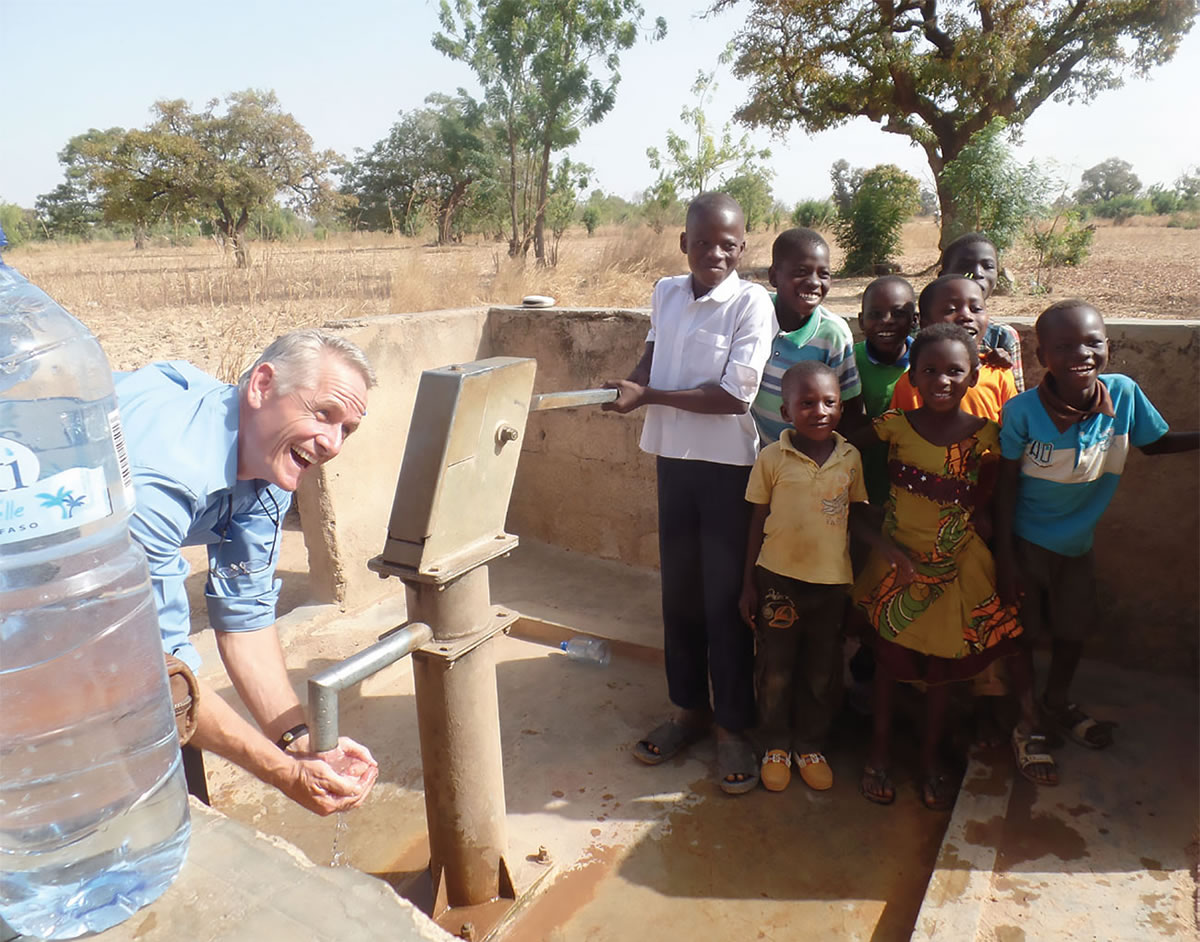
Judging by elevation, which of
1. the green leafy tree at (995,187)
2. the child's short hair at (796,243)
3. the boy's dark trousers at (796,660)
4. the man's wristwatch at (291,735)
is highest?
the green leafy tree at (995,187)

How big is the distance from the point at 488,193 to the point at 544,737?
19.6 metres

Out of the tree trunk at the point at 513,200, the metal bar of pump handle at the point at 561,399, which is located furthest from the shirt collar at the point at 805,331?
the tree trunk at the point at 513,200

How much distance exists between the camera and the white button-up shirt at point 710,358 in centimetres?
237

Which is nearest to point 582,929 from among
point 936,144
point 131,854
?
point 131,854

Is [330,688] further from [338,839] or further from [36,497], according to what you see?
[338,839]

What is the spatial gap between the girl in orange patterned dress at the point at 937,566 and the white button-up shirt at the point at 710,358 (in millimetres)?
397

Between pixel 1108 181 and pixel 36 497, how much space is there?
6203 cm

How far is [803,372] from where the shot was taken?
2.33 meters

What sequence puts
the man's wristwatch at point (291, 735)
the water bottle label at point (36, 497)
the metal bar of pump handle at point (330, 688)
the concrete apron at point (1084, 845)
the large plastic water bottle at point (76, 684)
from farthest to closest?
the concrete apron at point (1084, 845), the man's wristwatch at point (291, 735), the metal bar of pump handle at point (330, 688), the large plastic water bottle at point (76, 684), the water bottle label at point (36, 497)

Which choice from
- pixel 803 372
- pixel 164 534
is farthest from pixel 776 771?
pixel 164 534

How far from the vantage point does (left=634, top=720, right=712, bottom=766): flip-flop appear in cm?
270

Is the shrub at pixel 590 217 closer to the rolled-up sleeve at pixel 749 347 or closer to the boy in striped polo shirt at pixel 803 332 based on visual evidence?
the boy in striped polo shirt at pixel 803 332

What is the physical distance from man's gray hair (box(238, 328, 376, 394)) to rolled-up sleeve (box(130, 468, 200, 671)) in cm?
29

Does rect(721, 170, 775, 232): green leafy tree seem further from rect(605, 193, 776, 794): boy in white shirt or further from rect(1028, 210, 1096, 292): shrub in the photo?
rect(605, 193, 776, 794): boy in white shirt
